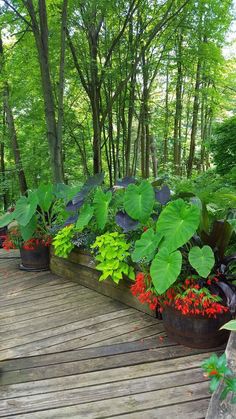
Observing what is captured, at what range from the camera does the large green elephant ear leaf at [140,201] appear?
6.88 feet

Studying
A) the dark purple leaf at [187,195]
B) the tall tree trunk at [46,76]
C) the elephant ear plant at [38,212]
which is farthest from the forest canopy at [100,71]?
the dark purple leaf at [187,195]

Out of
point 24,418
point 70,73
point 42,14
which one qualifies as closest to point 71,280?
point 24,418

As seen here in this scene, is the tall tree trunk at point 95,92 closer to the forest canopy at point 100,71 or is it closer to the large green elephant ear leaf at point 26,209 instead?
the forest canopy at point 100,71

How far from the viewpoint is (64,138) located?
8281 mm

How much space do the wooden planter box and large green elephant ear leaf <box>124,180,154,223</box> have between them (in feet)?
1.60

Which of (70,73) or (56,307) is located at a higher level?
(70,73)

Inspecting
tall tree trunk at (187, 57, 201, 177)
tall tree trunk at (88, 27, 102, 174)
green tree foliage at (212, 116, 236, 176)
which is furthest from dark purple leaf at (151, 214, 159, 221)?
tall tree trunk at (187, 57, 201, 177)

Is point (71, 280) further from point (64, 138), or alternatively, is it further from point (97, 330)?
point (64, 138)

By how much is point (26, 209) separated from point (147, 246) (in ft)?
4.85

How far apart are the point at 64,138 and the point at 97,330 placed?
689cm

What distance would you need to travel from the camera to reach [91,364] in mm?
1624

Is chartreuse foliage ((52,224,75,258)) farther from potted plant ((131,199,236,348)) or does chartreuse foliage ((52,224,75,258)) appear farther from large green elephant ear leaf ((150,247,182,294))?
large green elephant ear leaf ((150,247,182,294))

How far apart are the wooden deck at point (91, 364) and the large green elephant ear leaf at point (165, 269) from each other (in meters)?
0.38

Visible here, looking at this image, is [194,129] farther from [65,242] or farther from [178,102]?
[65,242]
